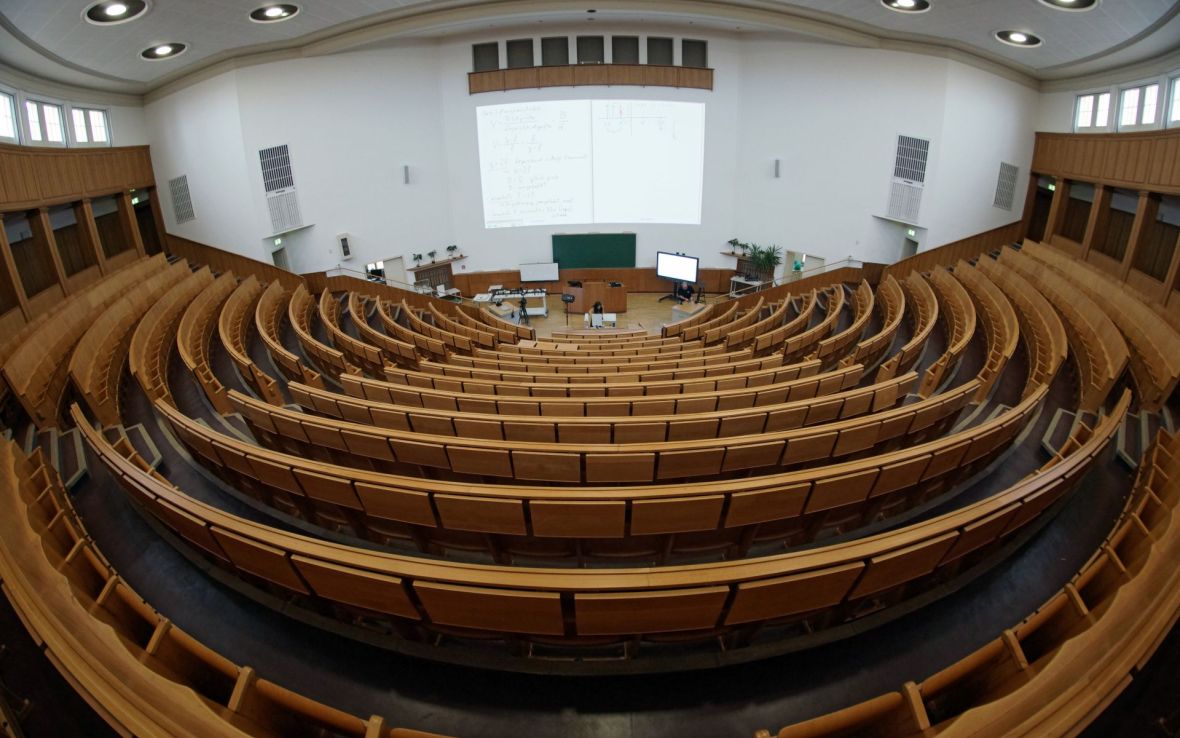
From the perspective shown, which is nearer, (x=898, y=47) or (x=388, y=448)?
(x=388, y=448)

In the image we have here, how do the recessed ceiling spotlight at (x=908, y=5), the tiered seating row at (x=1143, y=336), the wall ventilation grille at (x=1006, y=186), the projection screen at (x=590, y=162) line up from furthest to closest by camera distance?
the projection screen at (x=590, y=162)
the wall ventilation grille at (x=1006, y=186)
the recessed ceiling spotlight at (x=908, y=5)
the tiered seating row at (x=1143, y=336)

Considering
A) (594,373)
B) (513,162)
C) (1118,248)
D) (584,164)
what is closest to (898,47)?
(1118,248)

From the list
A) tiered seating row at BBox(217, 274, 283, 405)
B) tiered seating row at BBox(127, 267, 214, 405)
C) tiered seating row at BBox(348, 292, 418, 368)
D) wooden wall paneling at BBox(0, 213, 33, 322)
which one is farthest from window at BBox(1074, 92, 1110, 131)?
wooden wall paneling at BBox(0, 213, 33, 322)

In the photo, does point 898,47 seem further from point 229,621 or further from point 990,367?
point 229,621

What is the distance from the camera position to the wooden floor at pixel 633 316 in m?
11.8

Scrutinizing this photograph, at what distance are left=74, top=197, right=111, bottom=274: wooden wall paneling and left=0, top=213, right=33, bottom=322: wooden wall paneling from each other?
1.49 metres

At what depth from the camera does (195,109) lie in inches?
413

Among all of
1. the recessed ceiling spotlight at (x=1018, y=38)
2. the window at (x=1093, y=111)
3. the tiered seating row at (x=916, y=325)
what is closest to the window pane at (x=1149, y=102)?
the window at (x=1093, y=111)

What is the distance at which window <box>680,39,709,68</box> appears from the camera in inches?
470

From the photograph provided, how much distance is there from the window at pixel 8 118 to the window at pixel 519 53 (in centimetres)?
809

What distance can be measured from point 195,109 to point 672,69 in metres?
9.33

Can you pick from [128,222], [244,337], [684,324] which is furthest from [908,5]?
[128,222]

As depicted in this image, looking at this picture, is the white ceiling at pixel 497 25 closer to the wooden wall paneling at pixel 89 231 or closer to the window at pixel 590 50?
the window at pixel 590 50

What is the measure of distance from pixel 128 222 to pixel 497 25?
8160 millimetres
